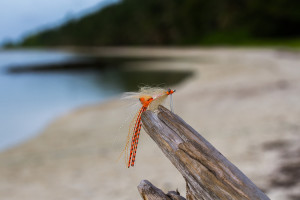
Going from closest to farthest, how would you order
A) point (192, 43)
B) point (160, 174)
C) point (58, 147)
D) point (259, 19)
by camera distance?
1. point (160, 174)
2. point (58, 147)
3. point (259, 19)
4. point (192, 43)

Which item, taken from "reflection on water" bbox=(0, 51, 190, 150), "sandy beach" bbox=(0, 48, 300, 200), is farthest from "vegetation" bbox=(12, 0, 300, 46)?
"sandy beach" bbox=(0, 48, 300, 200)

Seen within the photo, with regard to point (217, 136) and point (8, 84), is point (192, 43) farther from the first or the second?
point (217, 136)

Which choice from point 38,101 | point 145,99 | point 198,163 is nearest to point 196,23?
point 38,101

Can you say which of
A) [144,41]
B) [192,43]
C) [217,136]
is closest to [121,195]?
[217,136]

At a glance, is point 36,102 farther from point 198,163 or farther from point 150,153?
point 198,163

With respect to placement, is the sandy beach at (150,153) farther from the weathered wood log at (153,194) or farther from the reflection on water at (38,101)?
the reflection on water at (38,101)
